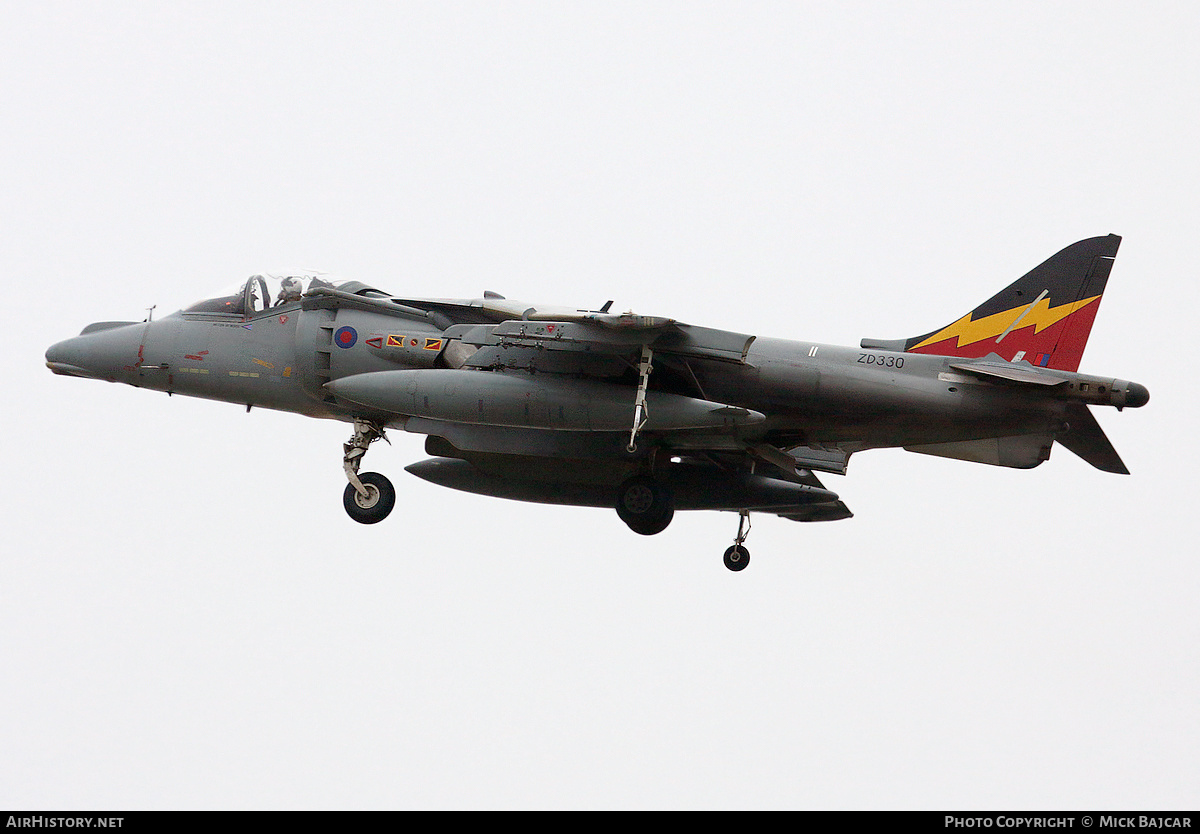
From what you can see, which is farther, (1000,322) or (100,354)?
(100,354)

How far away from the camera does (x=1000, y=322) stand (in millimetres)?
16562

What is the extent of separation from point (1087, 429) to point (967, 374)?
1724 millimetres

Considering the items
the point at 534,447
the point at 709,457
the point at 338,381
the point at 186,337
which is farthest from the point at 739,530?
the point at 186,337

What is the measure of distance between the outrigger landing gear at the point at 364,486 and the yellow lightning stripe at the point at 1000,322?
7.29 meters

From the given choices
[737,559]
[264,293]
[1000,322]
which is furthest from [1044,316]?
[264,293]

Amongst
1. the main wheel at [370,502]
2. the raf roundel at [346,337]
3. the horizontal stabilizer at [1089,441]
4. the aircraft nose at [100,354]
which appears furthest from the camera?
the aircraft nose at [100,354]

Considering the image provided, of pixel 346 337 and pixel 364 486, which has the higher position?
pixel 346 337

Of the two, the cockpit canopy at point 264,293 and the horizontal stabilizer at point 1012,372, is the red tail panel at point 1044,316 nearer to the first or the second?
the horizontal stabilizer at point 1012,372

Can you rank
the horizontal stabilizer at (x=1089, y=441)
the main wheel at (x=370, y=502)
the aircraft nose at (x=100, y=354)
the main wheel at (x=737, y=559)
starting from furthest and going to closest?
the main wheel at (x=737, y=559), the aircraft nose at (x=100, y=354), the main wheel at (x=370, y=502), the horizontal stabilizer at (x=1089, y=441)

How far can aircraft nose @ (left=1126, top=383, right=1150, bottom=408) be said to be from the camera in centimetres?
1491

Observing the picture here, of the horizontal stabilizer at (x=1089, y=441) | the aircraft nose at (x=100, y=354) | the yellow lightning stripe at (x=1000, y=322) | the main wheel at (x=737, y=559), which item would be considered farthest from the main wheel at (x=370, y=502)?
the horizontal stabilizer at (x=1089, y=441)

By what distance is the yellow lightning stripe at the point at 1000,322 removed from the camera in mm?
16453

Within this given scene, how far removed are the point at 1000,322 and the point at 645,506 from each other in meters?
5.13

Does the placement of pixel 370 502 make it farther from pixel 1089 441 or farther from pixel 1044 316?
pixel 1089 441
